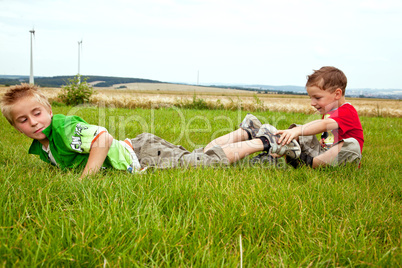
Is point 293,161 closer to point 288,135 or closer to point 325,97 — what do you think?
point 288,135

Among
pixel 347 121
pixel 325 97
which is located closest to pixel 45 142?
pixel 325 97

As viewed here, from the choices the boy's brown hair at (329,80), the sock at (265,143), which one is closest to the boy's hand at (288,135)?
the sock at (265,143)

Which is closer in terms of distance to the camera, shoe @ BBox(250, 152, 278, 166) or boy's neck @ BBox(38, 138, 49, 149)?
boy's neck @ BBox(38, 138, 49, 149)

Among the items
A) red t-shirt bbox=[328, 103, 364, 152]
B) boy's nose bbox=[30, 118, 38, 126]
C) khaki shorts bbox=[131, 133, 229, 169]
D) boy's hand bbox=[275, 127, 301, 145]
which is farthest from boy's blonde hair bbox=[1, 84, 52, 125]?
red t-shirt bbox=[328, 103, 364, 152]

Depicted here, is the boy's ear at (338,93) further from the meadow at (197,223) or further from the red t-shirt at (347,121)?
the meadow at (197,223)

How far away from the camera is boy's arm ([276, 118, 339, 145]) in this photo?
308 centimetres

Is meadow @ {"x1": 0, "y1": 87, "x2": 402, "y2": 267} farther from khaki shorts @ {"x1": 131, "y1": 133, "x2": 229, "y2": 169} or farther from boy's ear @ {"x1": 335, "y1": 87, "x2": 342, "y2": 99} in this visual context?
boy's ear @ {"x1": 335, "y1": 87, "x2": 342, "y2": 99}

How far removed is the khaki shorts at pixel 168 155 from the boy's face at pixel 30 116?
3.51ft

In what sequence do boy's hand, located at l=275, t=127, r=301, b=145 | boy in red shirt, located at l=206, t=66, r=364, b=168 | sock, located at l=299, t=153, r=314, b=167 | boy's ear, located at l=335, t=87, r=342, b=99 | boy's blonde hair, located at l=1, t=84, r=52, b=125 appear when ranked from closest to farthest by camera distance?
boy's blonde hair, located at l=1, t=84, r=52, b=125
boy's hand, located at l=275, t=127, r=301, b=145
boy in red shirt, located at l=206, t=66, r=364, b=168
sock, located at l=299, t=153, r=314, b=167
boy's ear, located at l=335, t=87, r=342, b=99

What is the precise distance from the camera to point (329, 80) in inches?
133

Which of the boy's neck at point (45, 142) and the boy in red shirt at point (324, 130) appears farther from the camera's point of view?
the boy in red shirt at point (324, 130)

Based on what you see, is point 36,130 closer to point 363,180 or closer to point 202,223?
point 202,223

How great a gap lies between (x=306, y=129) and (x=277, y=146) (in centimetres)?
37

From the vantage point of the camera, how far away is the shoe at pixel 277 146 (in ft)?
10.3
